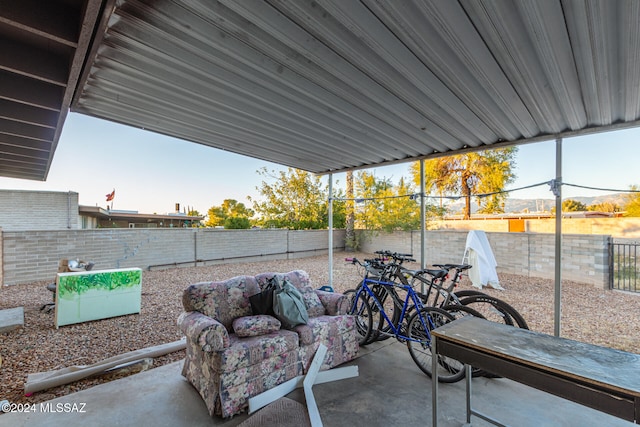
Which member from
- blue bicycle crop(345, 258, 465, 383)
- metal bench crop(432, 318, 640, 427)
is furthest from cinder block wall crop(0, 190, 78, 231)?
metal bench crop(432, 318, 640, 427)

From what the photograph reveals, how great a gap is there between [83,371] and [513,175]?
1351 centimetres

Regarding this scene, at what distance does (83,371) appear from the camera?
2.43 metres

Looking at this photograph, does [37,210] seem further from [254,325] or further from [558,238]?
[558,238]

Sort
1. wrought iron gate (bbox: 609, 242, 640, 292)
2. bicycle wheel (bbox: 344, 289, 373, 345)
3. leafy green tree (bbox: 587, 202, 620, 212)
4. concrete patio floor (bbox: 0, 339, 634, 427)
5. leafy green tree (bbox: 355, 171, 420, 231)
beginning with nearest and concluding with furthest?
concrete patio floor (bbox: 0, 339, 634, 427)
bicycle wheel (bbox: 344, 289, 373, 345)
wrought iron gate (bbox: 609, 242, 640, 292)
leafy green tree (bbox: 355, 171, 420, 231)
leafy green tree (bbox: 587, 202, 620, 212)

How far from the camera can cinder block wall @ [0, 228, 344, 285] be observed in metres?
5.80

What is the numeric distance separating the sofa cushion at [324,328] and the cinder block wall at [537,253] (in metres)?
5.63

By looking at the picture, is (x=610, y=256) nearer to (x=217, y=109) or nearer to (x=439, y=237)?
(x=439, y=237)

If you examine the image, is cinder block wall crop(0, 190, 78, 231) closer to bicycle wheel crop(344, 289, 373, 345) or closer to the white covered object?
bicycle wheel crop(344, 289, 373, 345)

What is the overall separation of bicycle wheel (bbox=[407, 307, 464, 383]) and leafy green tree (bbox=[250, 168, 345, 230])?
32.3 feet

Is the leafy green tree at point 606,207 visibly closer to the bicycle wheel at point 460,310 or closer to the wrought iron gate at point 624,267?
the wrought iron gate at point 624,267

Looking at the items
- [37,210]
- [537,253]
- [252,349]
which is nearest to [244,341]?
[252,349]

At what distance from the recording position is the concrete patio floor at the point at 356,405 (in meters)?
1.91

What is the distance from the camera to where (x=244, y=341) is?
219 cm

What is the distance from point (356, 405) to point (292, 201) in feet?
35.4
